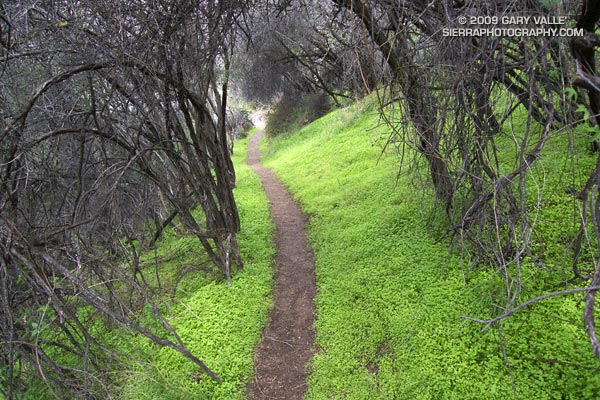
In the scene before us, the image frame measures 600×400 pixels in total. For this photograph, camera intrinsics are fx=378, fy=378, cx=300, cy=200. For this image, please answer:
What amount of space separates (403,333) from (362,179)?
5678mm

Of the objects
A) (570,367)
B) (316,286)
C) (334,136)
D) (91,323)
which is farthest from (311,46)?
(570,367)

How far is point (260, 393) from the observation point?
15.8 feet

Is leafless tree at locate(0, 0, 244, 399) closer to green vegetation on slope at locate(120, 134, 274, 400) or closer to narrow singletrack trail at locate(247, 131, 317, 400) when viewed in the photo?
green vegetation on slope at locate(120, 134, 274, 400)

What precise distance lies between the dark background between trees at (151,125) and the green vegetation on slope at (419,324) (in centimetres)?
49

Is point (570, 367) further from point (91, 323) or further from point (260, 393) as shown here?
point (91, 323)

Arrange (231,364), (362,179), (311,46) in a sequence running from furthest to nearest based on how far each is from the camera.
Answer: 1. (311,46)
2. (362,179)
3. (231,364)

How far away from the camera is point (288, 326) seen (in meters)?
5.93

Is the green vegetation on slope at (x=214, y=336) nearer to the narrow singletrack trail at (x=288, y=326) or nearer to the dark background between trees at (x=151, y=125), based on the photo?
the narrow singletrack trail at (x=288, y=326)

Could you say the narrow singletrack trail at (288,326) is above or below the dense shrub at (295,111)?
below

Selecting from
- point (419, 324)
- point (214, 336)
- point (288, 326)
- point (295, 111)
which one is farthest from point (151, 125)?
point (295, 111)

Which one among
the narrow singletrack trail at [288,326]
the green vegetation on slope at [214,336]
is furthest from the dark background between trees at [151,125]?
the narrow singletrack trail at [288,326]

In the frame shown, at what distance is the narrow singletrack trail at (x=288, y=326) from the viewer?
194 inches

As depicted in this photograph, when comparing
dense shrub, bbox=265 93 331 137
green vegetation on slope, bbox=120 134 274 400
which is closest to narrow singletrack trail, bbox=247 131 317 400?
green vegetation on slope, bbox=120 134 274 400

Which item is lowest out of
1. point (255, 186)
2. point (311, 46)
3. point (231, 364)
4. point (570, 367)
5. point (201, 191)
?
point (570, 367)
